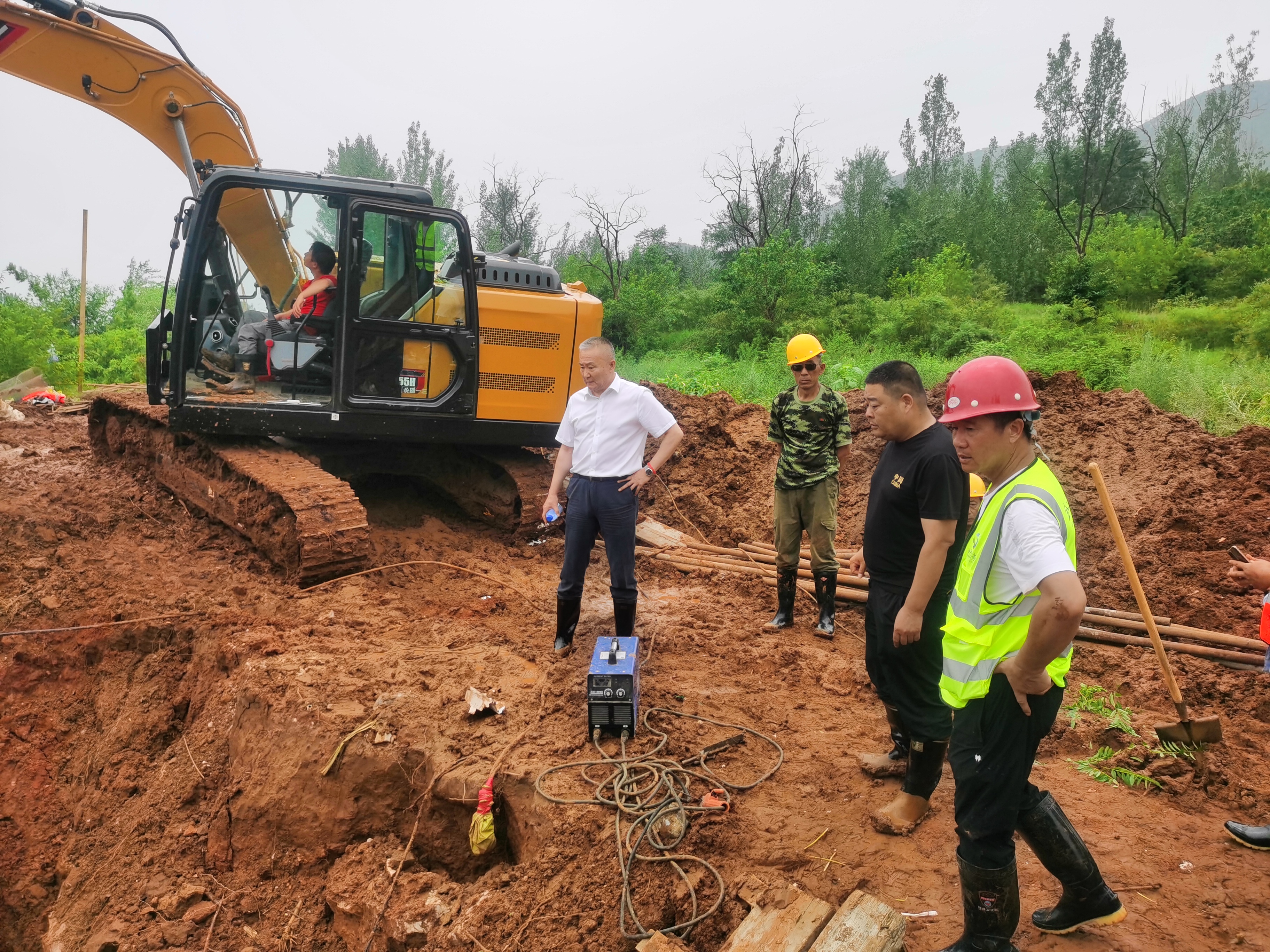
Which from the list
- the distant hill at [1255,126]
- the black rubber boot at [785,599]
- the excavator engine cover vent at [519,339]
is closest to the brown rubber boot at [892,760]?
the black rubber boot at [785,599]

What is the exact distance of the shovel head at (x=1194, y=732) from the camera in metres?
3.79

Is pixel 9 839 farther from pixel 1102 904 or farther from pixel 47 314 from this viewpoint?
pixel 47 314

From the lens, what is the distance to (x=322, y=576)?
586 cm

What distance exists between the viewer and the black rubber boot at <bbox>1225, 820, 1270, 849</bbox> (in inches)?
123

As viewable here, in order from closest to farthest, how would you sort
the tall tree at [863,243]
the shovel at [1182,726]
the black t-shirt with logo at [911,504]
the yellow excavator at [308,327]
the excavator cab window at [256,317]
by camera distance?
the black t-shirt with logo at [911,504] < the shovel at [1182,726] < the yellow excavator at [308,327] < the excavator cab window at [256,317] < the tall tree at [863,243]

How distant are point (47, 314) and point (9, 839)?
1473cm

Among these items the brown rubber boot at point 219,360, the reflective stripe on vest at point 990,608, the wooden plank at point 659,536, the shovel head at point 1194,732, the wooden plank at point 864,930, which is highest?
the brown rubber boot at point 219,360

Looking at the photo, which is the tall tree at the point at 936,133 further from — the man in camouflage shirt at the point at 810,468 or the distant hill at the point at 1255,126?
the man in camouflage shirt at the point at 810,468

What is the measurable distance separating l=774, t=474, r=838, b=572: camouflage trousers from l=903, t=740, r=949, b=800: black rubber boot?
2.26m

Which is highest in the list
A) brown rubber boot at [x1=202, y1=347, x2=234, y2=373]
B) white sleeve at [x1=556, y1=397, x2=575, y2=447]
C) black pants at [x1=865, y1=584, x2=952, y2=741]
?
brown rubber boot at [x1=202, y1=347, x2=234, y2=373]

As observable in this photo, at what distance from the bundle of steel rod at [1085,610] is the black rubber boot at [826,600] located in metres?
0.24

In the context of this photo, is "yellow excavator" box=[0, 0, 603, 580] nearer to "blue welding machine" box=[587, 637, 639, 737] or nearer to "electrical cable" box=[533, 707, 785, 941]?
"blue welding machine" box=[587, 637, 639, 737]

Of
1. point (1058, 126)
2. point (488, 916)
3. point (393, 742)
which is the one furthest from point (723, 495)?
point (1058, 126)

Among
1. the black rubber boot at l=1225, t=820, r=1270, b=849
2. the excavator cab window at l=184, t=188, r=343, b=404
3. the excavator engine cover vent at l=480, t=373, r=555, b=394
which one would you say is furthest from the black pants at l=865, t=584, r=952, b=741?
the excavator cab window at l=184, t=188, r=343, b=404
